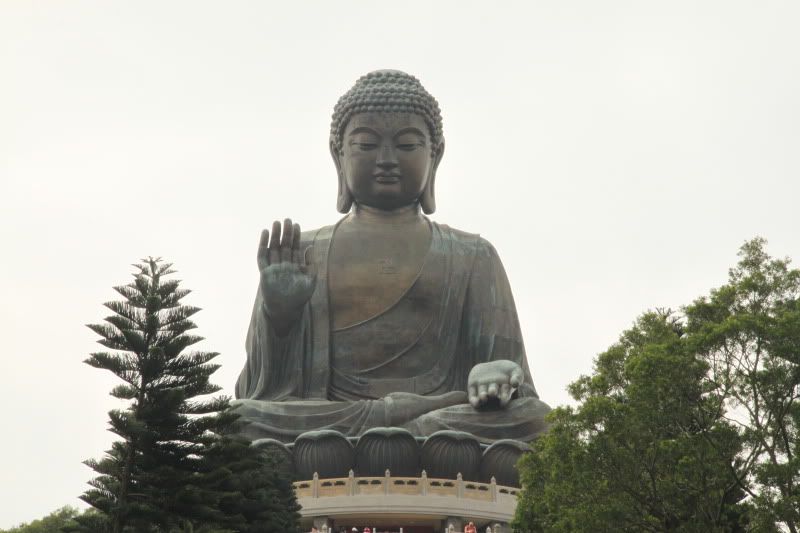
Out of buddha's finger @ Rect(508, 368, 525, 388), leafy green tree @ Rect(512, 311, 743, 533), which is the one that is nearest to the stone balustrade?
buddha's finger @ Rect(508, 368, 525, 388)

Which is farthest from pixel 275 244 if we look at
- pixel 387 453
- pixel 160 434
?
pixel 160 434

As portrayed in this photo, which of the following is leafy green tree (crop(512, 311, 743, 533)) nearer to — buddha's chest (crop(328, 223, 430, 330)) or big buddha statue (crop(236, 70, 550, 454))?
big buddha statue (crop(236, 70, 550, 454))

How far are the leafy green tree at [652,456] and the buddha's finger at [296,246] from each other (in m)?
7.07

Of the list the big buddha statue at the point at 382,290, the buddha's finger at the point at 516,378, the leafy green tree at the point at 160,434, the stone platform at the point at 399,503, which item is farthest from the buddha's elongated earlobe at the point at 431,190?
the leafy green tree at the point at 160,434

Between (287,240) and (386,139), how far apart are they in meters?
2.53

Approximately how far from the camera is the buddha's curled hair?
2156 cm

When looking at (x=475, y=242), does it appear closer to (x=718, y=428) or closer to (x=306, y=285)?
(x=306, y=285)

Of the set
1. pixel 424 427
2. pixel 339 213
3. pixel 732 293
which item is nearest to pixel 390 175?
pixel 339 213

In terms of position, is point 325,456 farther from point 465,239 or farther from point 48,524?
point 48,524

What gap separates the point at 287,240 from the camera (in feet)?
65.1

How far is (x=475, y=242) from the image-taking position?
22047mm

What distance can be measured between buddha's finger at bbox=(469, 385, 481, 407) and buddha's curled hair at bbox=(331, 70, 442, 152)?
411 cm

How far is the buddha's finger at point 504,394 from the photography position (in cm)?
1944

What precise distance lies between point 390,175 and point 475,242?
5.34 feet
